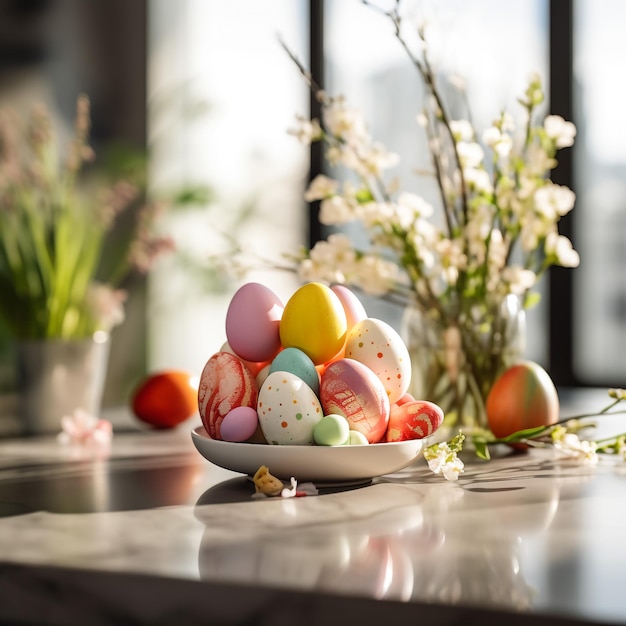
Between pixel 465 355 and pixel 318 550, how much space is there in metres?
0.56

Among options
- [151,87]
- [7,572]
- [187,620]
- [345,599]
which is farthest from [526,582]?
[151,87]

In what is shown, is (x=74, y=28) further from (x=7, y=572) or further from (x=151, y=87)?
(x=7, y=572)

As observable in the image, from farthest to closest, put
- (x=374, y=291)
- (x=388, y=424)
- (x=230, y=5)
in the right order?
(x=230, y=5)
(x=374, y=291)
(x=388, y=424)

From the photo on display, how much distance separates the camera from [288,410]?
33.3 inches

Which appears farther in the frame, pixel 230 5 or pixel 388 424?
pixel 230 5

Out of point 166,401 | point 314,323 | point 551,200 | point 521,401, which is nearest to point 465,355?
point 521,401

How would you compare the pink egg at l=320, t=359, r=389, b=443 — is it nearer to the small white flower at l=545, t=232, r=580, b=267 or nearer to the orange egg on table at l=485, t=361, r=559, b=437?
the orange egg on table at l=485, t=361, r=559, b=437

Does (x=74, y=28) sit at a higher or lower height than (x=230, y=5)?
lower

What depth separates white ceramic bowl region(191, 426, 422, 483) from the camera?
84 centimetres

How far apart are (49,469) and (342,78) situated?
172 centimetres

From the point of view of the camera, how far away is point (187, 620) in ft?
1.94

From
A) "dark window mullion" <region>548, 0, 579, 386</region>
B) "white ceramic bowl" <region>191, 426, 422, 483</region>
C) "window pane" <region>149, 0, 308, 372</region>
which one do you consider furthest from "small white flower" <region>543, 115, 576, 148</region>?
"window pane" <region>149, 0, 308, 372</region>

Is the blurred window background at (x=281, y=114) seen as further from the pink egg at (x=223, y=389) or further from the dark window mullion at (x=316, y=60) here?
the pink egg at (x=223, y=389)

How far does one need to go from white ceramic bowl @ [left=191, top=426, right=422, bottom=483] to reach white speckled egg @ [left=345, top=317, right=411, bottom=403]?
0.22ft
